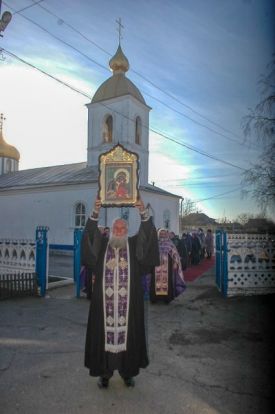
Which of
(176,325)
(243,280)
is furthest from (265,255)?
(176,325)

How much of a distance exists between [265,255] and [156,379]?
579cm

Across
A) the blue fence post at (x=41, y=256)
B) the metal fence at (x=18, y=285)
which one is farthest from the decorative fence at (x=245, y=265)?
the metal fence at (x=18, y=285)

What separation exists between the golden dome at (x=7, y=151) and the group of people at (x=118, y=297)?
119ft

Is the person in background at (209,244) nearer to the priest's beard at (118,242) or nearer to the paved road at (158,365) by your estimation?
the paved road at (158,365)

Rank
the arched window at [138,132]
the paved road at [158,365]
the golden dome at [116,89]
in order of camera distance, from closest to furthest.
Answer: the paved road at [158,365] < the golden dome at [116,89] < the arched window at [138,132]

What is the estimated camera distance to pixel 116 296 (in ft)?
12.8

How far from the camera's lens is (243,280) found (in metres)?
9.09

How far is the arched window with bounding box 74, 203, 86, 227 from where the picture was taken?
22625mm

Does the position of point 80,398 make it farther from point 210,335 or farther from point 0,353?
point 210,335

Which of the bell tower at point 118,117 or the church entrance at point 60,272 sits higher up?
the bell tower at point 118,117

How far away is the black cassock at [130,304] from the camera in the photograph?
12.5ft

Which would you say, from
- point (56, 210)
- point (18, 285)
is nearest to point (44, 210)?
point (56, 210)

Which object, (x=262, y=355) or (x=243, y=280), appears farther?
(x=243, y=280)

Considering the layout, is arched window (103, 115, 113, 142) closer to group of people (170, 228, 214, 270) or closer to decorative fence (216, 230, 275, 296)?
group of people (170, 228, 214, 270)
